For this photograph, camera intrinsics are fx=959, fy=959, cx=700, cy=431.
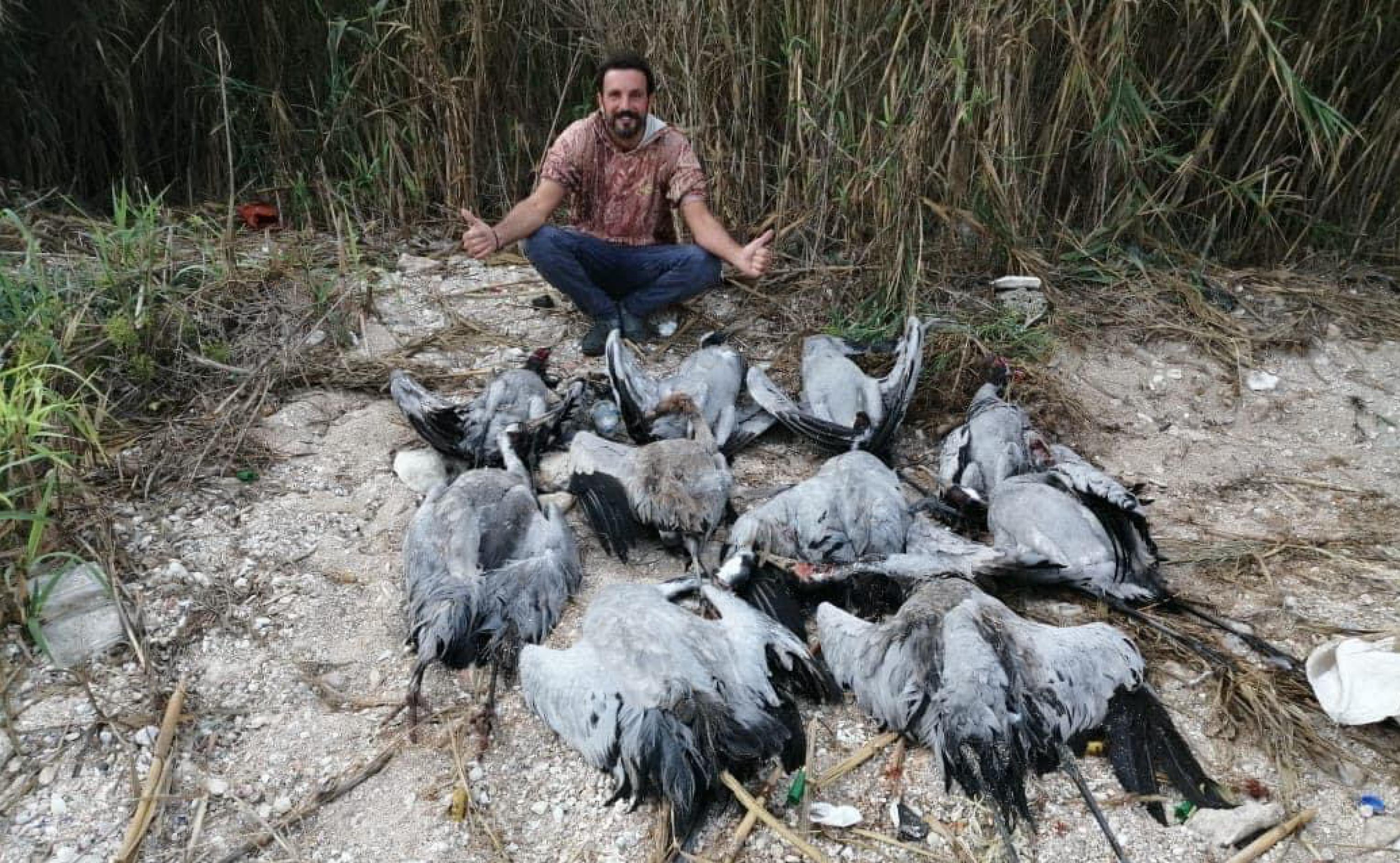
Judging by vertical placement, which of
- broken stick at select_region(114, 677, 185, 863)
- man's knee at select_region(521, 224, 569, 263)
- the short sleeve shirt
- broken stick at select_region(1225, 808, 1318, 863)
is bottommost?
broken stick at select_region(114, 677, 185, 863)

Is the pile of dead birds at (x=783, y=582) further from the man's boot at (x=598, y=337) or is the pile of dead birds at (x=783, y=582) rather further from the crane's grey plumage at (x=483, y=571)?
the man's boot at (x=598, y=337)

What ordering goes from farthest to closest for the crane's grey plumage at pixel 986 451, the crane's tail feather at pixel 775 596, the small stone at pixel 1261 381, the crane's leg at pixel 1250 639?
the small stone at pixel 1261 381
the crane's grey plumage at pixel 986 451
the crane's tail feather at pixel 775 596
the crane's leg at pixel 1250 639

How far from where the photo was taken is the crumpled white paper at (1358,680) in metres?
2.20

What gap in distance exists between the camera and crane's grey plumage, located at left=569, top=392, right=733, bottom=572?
2.89m

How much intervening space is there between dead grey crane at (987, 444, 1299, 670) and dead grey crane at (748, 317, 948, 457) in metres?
0.56

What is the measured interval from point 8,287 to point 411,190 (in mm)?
2103

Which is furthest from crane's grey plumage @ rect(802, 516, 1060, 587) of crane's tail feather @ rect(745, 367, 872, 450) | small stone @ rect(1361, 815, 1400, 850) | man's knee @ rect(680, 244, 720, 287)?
man's knee @ rect(680, 244, 720, 287)

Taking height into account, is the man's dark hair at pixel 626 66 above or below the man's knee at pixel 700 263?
above

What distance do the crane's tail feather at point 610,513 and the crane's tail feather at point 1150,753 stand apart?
1408 millimetres

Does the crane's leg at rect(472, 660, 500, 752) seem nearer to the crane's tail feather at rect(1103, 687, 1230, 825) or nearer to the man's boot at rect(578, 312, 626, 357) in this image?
the crane's tail feather at rect(1103, 687, 1230, 825)

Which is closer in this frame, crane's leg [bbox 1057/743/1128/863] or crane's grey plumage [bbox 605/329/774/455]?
crane's leg [bbox 1057/743/1128/863]

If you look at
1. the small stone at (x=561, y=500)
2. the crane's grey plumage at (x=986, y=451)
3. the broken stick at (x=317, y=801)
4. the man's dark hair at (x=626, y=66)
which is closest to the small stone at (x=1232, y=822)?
the crane's grey plumage at (x=986, y=451)

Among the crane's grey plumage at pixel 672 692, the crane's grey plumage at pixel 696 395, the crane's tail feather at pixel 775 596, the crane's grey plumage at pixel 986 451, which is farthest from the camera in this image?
the crane's grey plumage at pixel 696 395

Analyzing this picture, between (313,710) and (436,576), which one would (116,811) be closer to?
(313,710)
